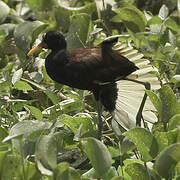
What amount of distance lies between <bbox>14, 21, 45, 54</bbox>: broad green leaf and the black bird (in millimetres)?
660

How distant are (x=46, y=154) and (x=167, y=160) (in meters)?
0.39

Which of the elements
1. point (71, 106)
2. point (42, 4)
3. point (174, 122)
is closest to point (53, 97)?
point (71, 106)

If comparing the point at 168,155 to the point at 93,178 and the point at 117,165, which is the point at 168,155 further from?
the point at 117,165

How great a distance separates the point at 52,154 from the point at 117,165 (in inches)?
25.6

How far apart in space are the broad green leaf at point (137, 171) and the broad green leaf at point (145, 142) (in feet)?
0.16

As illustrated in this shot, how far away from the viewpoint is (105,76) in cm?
284

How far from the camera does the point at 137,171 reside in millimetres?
2379

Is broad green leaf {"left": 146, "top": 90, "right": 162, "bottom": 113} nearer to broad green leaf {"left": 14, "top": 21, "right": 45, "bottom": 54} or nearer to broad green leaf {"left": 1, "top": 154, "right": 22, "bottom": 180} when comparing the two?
broad green leaf {"left": 1, "top": 154, "right": 22, "bottom": 180}

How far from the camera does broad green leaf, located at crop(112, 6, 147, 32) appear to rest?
12.0 feet

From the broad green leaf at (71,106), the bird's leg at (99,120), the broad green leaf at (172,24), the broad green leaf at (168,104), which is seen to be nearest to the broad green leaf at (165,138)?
the broad green leaf at (168,104)

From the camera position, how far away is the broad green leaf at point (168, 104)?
2.70m

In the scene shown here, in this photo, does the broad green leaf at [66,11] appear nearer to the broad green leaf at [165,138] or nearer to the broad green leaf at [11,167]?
the broad green leaf at [165,138]

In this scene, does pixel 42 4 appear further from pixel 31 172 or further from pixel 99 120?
pixel 31 172

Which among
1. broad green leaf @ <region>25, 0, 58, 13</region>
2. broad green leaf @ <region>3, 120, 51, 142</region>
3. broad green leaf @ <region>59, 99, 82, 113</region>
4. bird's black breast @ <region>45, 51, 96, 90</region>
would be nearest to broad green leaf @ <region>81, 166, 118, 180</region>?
broad green leaf @ <region>3, 120, 51, 142</region>
